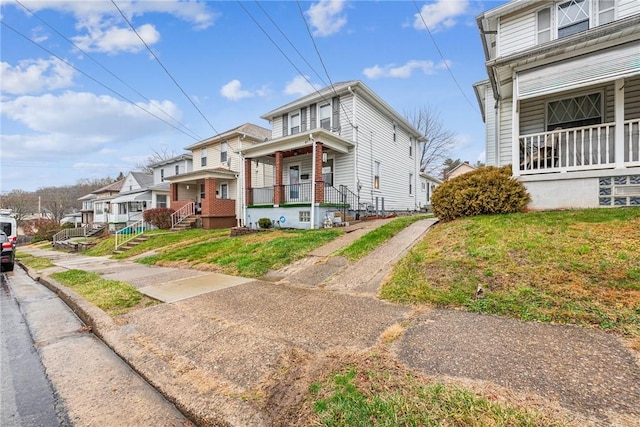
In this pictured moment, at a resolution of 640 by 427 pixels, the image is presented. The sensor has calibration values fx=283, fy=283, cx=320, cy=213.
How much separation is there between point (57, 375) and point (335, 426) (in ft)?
9.71

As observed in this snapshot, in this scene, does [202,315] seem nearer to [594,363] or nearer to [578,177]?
[594,363]

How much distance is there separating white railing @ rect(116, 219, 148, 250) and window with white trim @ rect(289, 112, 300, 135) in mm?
11149

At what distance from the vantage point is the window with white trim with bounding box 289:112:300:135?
53.8 feet

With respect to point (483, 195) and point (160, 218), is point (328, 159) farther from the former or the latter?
point (160, 218)

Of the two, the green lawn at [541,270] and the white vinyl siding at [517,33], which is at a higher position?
the white vinyl siding at [517,33]

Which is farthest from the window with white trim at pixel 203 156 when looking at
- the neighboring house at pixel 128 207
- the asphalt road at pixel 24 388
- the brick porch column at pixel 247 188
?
the asphalt road at pixel 24 388

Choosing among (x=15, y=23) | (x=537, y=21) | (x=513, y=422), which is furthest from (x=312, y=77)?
(x=513, y=422)

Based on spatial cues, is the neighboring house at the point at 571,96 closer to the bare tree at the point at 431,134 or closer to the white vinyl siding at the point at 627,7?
the white vinyl siding at the point at 627,7

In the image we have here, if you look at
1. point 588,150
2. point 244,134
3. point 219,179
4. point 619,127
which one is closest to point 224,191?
point 219,179

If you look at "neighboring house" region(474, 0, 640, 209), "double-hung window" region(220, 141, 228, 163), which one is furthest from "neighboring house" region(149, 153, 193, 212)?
"neighboring house" region(474, 0, 640, 209)

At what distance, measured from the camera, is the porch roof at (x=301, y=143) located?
12609mm

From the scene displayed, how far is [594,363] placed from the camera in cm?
238

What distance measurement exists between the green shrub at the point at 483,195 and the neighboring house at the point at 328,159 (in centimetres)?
550

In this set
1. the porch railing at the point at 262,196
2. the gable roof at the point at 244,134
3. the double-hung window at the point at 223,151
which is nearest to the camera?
the porch railing at the point at 262,196
